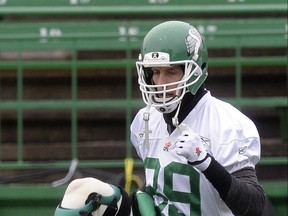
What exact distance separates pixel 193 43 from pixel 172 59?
118 millimetres

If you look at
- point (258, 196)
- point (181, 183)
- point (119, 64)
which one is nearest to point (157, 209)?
point (181, 183)

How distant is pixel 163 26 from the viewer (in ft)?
13.1

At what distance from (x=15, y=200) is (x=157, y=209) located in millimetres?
2059

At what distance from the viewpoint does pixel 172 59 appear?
3863mm

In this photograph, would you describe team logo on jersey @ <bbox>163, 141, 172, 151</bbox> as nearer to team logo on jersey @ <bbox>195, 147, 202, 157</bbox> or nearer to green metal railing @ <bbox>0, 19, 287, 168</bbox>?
Result: team logo on jersey @ <bbox>195, 147, 202, 157</bbox>

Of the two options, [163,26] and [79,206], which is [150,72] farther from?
[79,206]

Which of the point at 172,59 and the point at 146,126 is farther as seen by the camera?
the point at 146,126

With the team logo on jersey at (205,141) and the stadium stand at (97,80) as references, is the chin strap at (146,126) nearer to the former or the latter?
the team logo on jersey at (205,141)

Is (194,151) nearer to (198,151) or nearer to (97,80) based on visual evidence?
(198,151)

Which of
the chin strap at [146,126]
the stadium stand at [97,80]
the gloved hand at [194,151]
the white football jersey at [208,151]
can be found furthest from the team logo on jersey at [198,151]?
the stadium stand at [97,80]

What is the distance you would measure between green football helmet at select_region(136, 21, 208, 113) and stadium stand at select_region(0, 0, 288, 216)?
2.05 metres

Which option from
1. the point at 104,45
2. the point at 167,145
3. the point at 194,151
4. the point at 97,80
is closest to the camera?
the point at 194,151

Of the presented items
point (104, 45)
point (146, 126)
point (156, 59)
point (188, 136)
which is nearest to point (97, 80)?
point (104, 45)

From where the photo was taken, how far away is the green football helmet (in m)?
3.81
